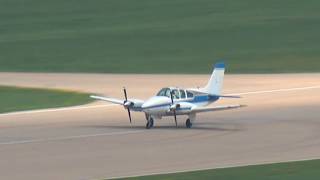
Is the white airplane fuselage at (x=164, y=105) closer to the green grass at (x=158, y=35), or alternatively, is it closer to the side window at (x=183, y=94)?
the side window at (x=183, y=94)

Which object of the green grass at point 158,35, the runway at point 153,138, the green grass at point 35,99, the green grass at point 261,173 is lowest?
the green grass at point 261,173

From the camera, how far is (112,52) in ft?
250

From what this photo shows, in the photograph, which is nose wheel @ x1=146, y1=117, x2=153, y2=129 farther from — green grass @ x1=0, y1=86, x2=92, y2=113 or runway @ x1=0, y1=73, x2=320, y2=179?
green grass @ x1=0, y1=86, x2=92, y2=113

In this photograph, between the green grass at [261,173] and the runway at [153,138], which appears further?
the runway at [153,138]

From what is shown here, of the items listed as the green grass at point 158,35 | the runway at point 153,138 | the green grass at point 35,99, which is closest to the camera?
the runway at point 153,138

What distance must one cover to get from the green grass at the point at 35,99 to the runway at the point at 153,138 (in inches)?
74.0

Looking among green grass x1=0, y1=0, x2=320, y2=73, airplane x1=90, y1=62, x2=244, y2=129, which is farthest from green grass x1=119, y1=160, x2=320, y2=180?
green grass x1=0, y1=0, x2=320, y2=73

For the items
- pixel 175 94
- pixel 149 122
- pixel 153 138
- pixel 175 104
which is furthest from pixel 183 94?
pixel 153 138

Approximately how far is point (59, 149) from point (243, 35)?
52183 mm

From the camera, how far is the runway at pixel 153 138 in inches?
950

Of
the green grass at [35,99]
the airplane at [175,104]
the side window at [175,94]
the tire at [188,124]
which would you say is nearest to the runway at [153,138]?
the tire at [188,124]

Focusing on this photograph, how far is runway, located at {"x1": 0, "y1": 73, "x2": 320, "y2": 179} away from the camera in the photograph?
24.1 m

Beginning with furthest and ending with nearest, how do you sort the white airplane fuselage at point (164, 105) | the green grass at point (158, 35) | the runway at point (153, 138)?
1. the green grass at point (158, 35)
2. the white airplane fuselage at point (164, 105)
3. the runway at point (153, 138)

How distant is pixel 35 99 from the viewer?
158 ft
